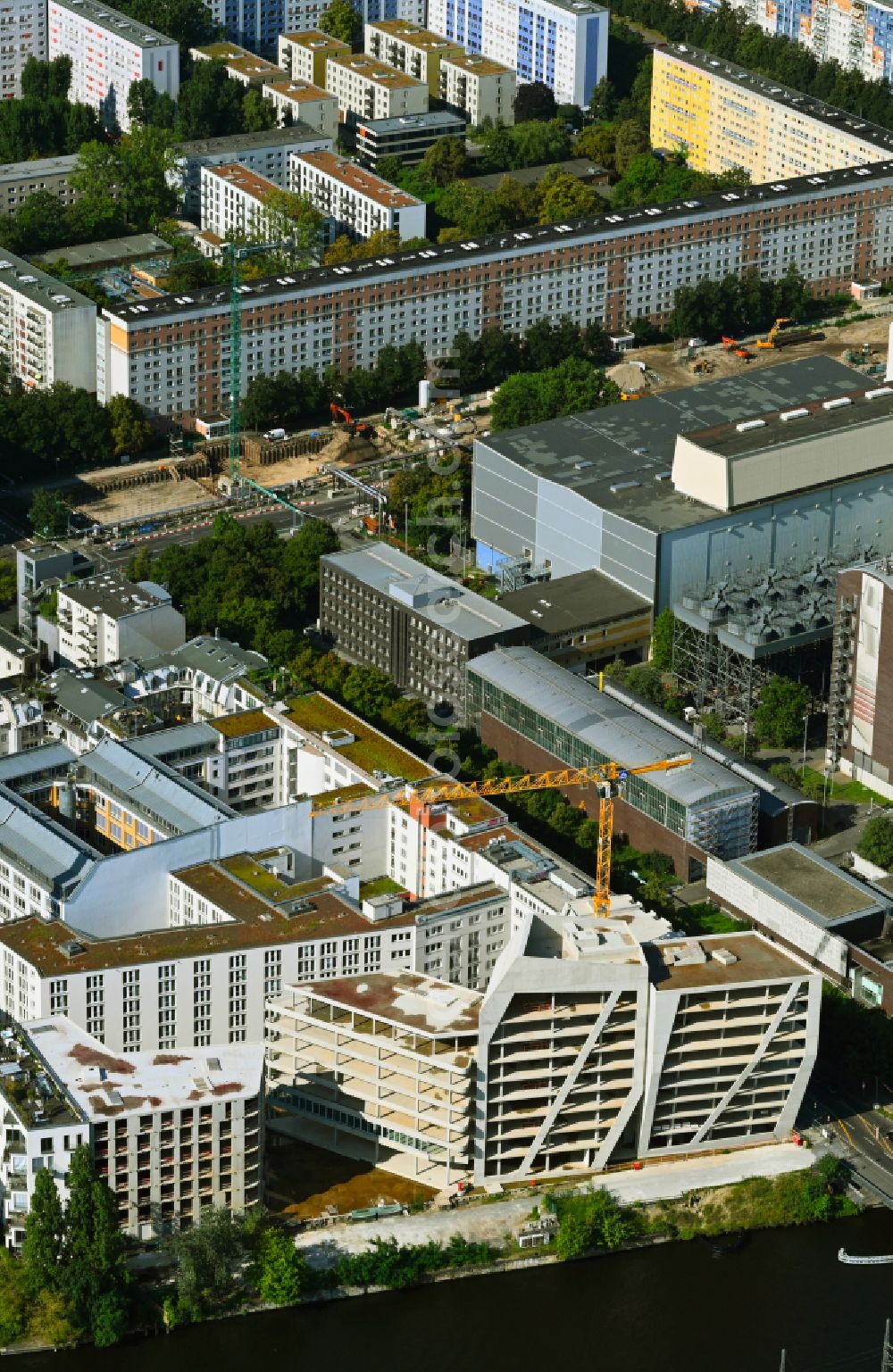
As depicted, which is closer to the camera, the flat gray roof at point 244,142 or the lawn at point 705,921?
the lawn at point 705,921

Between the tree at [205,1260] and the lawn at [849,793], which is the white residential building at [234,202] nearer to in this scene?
the lawn at [849,793]

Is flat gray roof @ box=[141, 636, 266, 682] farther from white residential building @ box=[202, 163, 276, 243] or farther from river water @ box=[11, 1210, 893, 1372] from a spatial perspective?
white residential building @ box=[202, 163, 276, 243]

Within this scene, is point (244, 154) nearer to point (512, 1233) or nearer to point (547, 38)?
point (547, 38)

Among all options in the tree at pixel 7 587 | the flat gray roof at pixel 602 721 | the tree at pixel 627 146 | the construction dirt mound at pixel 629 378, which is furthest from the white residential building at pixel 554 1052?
the tree at pixel 627 146

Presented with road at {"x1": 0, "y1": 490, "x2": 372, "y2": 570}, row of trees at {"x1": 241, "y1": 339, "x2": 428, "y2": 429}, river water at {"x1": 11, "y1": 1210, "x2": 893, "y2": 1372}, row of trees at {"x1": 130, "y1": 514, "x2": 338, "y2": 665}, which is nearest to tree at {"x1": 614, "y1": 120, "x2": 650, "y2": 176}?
row of trees at {"x1": 241, "y1": 339, "x2": 428, "y2": 429}

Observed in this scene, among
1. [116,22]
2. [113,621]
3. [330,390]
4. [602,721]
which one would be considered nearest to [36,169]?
[116,22]

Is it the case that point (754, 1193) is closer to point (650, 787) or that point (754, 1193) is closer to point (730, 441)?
point (650, 787)
